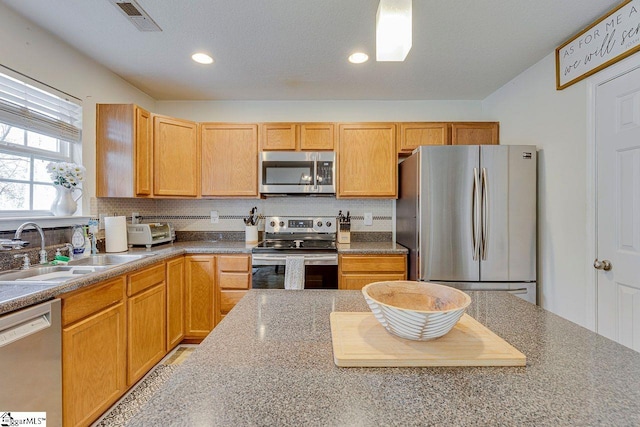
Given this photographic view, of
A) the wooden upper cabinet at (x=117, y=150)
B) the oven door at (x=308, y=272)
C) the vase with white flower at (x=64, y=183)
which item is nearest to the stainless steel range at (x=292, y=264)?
the oven door at (x=308, y=272)

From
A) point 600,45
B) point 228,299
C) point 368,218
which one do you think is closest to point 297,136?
point 368,218

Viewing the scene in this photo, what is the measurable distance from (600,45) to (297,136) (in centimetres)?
229

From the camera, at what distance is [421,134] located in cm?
299

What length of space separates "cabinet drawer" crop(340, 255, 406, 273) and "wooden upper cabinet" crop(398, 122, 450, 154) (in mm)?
1100

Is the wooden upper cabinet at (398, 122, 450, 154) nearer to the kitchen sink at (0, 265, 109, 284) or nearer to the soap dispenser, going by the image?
the kitchen sink at (0, 265, 109, 284)

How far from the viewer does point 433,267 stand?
2.39 meters

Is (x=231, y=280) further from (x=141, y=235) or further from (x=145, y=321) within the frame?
(x=141, y=235)

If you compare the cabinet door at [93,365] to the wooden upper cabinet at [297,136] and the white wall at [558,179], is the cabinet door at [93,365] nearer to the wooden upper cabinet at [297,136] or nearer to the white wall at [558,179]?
the wooden upper cabinet at [297,136]

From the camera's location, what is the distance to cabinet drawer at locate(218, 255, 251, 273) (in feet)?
8.82

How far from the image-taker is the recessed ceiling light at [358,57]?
7.40 ft

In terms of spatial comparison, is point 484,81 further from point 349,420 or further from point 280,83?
point 349,420

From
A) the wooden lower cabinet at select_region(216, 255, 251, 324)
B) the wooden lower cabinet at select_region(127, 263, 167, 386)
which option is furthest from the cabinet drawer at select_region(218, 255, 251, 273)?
the wooden lower cabinet at select_region(127, 263, 167, 386)

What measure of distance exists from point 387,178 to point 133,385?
2.64 metres

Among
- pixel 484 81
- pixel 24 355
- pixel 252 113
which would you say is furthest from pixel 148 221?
pixel 484 81
